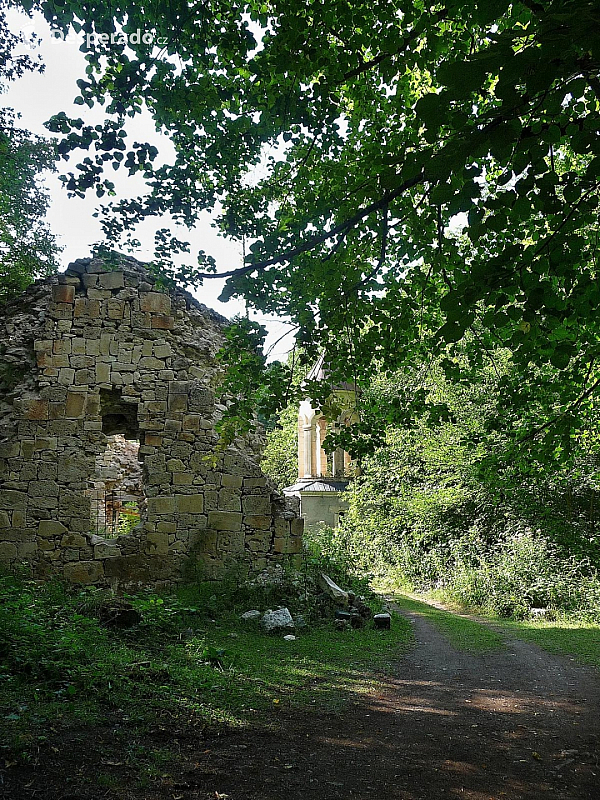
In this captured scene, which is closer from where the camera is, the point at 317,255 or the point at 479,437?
the point at 317,255

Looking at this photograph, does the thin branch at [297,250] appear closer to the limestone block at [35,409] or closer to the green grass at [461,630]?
the limestone block at [35,409]

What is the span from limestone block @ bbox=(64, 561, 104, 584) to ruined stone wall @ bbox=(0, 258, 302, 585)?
2 cm

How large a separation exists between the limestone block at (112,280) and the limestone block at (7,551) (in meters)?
4.44

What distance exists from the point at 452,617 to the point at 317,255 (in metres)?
8.55

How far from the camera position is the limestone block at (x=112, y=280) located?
10.5m

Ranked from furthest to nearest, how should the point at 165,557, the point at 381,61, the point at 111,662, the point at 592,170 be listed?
the point at 165,557 < the point at 111,662 < the point at 381,61 < the point at 592,170

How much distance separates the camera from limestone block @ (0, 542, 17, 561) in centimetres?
952

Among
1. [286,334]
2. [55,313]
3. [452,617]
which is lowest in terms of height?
[452,617]

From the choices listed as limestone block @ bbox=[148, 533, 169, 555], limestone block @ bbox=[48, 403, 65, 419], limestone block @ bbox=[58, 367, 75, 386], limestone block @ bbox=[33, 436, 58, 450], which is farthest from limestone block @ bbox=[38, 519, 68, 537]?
Result: limestone block @ bbox=[58, 367, 75, 386]

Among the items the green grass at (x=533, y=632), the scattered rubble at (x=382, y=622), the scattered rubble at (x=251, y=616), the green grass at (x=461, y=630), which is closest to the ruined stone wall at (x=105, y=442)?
the scattered rubble at (x=251, y=616)

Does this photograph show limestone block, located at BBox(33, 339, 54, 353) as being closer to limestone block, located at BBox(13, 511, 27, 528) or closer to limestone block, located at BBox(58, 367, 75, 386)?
limestone block, located at BBox(58, 367, 75, 386)

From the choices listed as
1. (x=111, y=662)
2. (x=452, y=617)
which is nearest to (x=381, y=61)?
(x=111, y=662)

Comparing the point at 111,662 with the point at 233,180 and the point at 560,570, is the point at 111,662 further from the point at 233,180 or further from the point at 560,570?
the point at 560,570

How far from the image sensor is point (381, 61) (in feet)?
15.7
